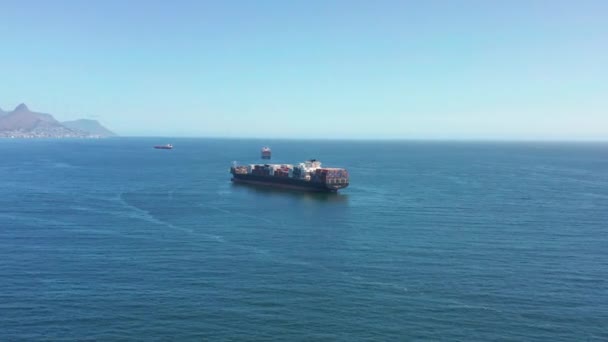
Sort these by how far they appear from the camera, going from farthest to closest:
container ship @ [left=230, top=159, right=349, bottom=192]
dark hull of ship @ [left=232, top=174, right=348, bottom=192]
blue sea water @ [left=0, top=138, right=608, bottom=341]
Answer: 1. container ship @ [left=230, top=159, right=349, bottom=192]
2. dark hull of ship @ [left=232, top=174, right=348, bottom=192]
3. blue sea water @ [left=0, top=138, right=608, bottom=341]

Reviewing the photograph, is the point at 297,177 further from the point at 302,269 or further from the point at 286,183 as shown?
the point at 302,269

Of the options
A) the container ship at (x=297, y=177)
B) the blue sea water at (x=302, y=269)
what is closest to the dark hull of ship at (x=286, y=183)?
the container ship at (x=297, y=177)

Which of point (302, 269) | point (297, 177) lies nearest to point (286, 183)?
point (297, 177)

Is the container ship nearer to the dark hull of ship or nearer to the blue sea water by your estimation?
the dark hull of ship

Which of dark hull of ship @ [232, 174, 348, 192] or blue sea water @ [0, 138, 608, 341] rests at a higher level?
dark hull of ship @ [232, 174, 348, 192]

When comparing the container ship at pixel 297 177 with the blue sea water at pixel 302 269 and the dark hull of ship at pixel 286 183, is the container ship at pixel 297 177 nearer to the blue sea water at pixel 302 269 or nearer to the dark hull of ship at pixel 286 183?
the dark hull of ship at pixel 286 183

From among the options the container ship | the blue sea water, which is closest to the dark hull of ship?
the container ship
